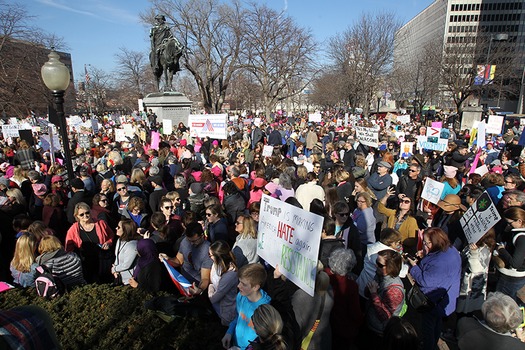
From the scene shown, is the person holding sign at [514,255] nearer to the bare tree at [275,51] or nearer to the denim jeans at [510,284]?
the denim jeans at [510,284]

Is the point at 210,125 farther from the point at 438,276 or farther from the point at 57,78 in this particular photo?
the point at 438,276

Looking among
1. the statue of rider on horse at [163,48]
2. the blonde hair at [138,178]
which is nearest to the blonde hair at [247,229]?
the blonde hair at [138,178]

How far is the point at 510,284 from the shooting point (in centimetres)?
430

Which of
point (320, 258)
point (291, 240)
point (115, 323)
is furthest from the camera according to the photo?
point (320, 258)

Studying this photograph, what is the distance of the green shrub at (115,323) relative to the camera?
3033 millimetres

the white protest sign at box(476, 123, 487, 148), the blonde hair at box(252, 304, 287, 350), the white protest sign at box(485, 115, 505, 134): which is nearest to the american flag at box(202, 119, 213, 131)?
the white protest sign at box(476, 123, 487, 148)

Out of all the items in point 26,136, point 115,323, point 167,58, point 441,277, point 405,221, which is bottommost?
point 115,323

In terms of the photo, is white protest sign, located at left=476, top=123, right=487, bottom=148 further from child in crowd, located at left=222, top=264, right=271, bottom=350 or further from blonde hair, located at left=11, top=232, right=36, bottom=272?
blonde hair, located at left=11, top=232, right=36, bottom=272

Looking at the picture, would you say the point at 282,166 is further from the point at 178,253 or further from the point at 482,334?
the point at 482,334

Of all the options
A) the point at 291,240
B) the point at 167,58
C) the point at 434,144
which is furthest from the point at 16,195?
the point at 167,58

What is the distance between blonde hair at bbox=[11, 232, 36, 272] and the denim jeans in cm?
592

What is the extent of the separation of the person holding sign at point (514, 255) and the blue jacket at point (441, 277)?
966 millimetres

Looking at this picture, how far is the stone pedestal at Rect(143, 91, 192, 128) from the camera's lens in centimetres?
1767

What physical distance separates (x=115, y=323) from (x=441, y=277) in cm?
348
